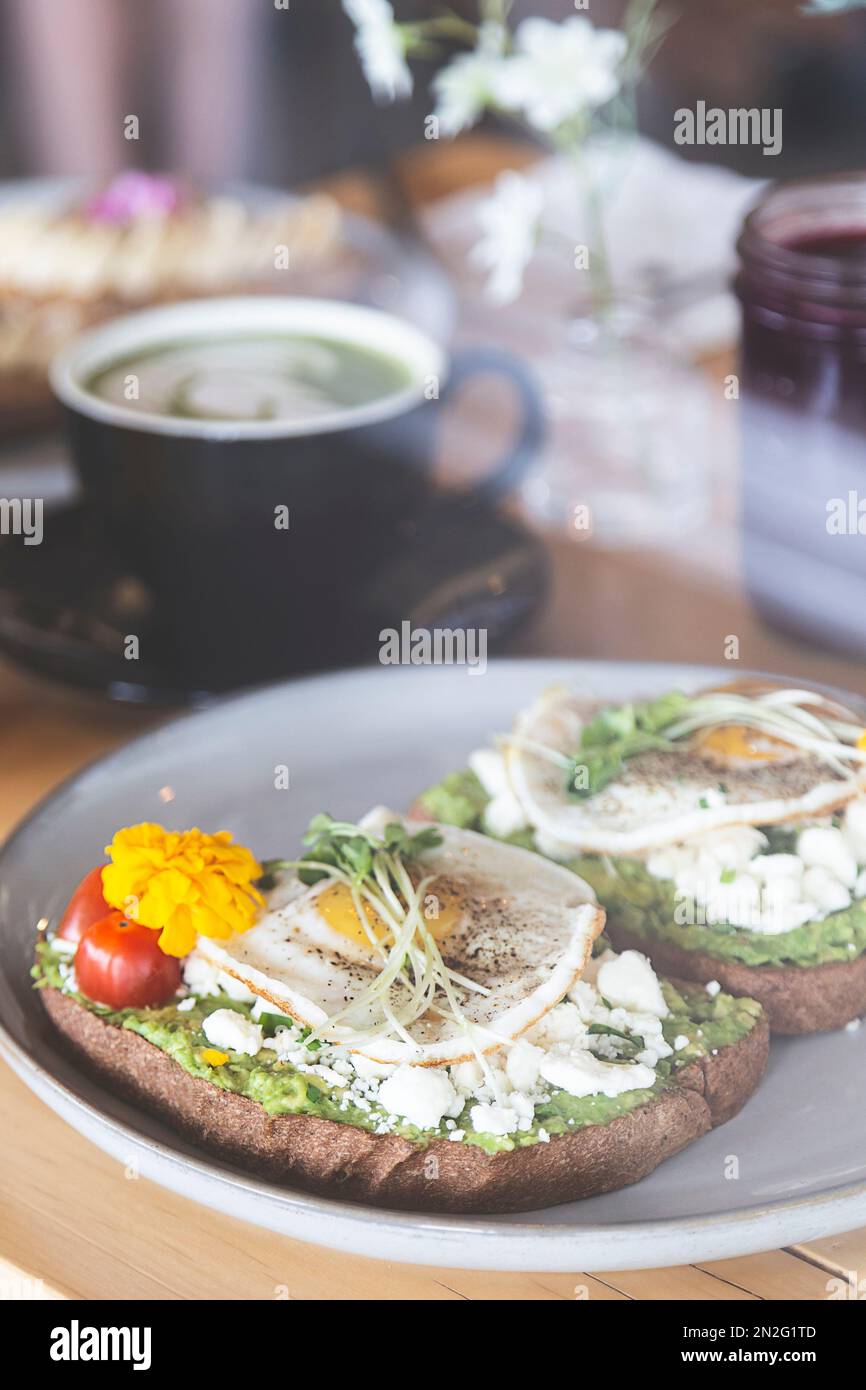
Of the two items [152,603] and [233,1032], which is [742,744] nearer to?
[233,1032]

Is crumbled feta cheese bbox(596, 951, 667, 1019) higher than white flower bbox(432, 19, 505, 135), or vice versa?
white flower bbox(432, 19, 505, 135)

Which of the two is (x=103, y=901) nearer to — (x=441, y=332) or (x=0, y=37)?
(x=441, y=332)

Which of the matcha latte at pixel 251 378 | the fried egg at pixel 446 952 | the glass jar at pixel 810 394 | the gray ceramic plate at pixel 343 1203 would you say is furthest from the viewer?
the matcha latte at pixel 251 378

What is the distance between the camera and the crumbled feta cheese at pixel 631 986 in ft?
3.14

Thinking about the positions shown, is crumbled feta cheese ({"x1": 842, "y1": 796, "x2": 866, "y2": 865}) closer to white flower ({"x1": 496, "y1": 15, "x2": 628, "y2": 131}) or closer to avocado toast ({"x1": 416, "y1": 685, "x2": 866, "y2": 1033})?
avocado toast ({"x1": 416, "y1": 685, "x2": 866, "y2": 1033})

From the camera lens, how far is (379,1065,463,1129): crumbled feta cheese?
87cm

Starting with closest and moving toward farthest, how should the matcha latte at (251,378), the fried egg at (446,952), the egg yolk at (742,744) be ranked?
the fried egg at (446,952) → the egg yolk at (742,744) → the matcha latte at (251,378)

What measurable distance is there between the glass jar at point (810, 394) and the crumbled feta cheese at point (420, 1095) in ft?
2.48

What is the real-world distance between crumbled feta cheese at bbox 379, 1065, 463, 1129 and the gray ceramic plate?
70 mm

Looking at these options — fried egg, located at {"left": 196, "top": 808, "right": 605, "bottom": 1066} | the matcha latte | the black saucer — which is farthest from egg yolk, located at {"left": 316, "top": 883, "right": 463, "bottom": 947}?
the matcha latte

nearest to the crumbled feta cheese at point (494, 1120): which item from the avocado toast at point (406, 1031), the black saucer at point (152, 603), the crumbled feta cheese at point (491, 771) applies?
the avocado toast at point (406, 1031)

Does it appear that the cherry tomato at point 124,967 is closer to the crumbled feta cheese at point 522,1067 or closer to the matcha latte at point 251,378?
the crumbled feta cheese at point 522,1067

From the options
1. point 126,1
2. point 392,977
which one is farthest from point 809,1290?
point 126,1

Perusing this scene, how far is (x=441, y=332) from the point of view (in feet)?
6.54
